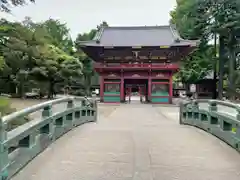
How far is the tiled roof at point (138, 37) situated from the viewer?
27.9 meters

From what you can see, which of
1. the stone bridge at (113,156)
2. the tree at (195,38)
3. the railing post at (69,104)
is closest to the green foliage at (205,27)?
the tree at (195,38)

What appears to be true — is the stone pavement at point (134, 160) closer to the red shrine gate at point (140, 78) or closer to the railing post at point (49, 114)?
the railing post at point (49, 114)

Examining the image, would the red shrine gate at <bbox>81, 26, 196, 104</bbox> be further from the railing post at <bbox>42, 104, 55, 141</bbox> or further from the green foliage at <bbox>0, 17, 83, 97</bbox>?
the railing post at <bbox>42, 104, 55, 141</bbox>

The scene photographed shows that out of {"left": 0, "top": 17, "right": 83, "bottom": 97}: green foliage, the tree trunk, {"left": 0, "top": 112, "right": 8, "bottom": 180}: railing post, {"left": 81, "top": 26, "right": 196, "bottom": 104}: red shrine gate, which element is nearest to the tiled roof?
{"left": 81, "top": 26, "right": 196, "bottom": 104}: red shrine gate

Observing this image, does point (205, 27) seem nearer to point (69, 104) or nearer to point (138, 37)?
point (138, 37)

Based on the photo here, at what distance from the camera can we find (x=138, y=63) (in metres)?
28.3

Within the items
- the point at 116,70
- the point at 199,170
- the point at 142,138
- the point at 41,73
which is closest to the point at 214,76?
the point at 116,70

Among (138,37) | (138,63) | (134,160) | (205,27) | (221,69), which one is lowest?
(134,160)

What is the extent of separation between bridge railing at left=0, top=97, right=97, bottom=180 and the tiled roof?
20.6 meters

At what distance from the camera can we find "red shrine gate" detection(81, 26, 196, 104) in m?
27.5

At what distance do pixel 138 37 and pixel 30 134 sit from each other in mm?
26680

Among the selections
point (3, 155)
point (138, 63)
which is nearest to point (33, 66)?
point (138, 63)

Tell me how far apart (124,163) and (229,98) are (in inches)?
1071

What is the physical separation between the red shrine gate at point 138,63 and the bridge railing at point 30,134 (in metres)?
19.9
